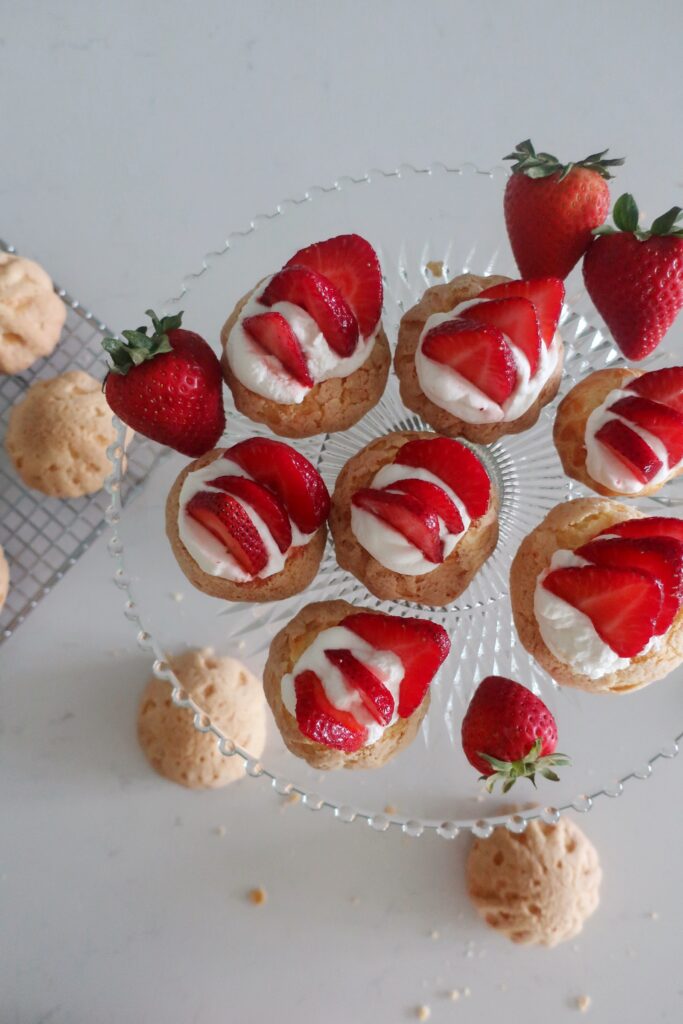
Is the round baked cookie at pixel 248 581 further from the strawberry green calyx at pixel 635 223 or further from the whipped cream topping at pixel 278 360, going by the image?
the strawberry green calyx at pixel 635 223

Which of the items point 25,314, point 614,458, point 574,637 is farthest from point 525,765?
point 25,314

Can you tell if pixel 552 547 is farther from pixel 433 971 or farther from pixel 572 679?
pixel 433 971

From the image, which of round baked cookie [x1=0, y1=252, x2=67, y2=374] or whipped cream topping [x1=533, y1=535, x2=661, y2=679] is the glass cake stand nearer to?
whipped cream topping [x1=533, y1=535, x2=661, y2=679]

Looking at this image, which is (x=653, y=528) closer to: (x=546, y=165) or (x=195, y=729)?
(x=546, y=165)

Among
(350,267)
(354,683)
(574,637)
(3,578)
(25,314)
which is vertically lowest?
(3,578)

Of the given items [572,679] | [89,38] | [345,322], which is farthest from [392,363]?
[89,38]

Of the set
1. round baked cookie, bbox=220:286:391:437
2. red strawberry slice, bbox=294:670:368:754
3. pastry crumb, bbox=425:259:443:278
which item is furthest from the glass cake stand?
red strawberry slice, bbox=294:670:368:754

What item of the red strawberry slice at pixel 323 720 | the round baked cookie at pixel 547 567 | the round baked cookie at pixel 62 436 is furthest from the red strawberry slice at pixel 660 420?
the round baked cookie at pixel 62 436
